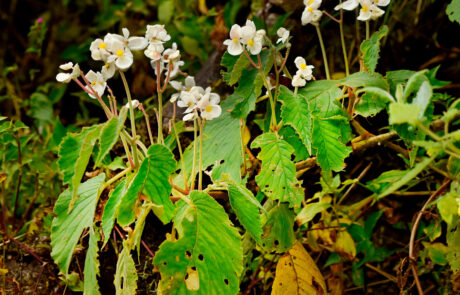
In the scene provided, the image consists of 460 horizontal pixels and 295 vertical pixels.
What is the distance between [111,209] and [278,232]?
15.4 inches

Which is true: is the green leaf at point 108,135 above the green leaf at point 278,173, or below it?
above

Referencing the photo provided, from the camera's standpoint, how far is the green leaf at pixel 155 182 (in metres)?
0.75

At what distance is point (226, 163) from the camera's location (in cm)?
96

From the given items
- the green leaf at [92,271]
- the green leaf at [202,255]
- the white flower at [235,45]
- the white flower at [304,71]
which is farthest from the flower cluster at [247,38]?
the green leaf at [92,271]

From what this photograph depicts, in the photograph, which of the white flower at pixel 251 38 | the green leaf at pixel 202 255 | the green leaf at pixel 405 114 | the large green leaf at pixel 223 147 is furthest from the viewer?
the large green leaf at pixel 223 147

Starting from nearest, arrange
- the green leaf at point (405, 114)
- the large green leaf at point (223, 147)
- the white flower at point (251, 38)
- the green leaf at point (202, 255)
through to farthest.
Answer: the green leaf at point (405, 114), the green leaf at point (202, 255), the white flower at point (251, 38), the large green leaf at point (223, 147)

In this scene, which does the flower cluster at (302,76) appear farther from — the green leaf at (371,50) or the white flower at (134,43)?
the white flower at (134,43)

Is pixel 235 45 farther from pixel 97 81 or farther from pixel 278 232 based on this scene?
pixel 278 232

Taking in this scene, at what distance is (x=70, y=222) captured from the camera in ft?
2.70

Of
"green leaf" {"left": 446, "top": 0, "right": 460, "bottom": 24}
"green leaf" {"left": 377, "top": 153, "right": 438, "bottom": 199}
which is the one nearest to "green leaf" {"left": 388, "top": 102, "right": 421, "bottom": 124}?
"green leaf" {"left": 377, "top": 153, "right": 438, "bottom": 199}

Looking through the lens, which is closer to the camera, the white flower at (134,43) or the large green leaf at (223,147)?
the white flower at (134,43)

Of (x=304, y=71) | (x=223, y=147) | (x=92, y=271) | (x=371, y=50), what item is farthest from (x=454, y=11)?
(x=92, y=271)

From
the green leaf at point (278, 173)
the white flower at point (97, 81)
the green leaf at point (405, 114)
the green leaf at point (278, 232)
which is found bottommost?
the green leaf at point (278, 232)

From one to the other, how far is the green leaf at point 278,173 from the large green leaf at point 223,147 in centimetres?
9
